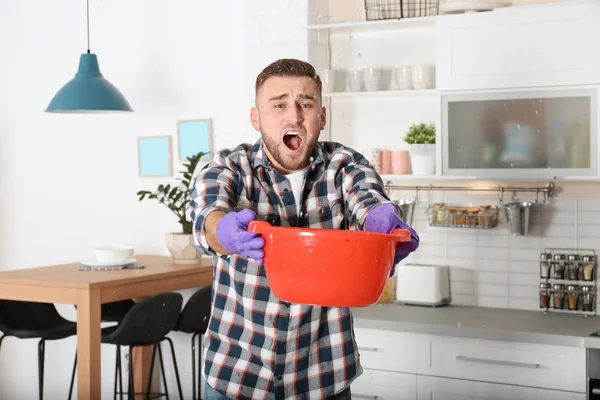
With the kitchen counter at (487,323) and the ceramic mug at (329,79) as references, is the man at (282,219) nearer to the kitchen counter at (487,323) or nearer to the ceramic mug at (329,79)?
the kitchen counter at (487,323)

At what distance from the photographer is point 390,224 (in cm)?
163

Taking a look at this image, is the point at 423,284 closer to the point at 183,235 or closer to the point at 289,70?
the point at 183,235

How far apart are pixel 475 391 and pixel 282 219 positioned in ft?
5.37

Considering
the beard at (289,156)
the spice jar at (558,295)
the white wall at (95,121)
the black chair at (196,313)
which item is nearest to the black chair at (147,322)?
the black chair at (196,313)

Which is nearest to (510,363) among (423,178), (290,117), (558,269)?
(558,269)

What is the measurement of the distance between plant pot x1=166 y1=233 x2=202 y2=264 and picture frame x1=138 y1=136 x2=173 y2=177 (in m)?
0.52

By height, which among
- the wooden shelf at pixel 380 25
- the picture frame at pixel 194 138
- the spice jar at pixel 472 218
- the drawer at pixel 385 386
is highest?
the wooden shelf at pixel 380 25

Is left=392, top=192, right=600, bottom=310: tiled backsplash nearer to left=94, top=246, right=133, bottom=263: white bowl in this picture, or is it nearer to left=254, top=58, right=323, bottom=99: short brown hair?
left=94, top=246, right=133, bottom=263: white bowl

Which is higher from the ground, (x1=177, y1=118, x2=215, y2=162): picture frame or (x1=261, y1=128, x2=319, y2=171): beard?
(x1=177, y1=118, x2=215, y2=162): picture frame

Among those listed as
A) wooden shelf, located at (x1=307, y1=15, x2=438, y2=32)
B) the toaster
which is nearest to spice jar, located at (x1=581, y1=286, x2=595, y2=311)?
the toaster

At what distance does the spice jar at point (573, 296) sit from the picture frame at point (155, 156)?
6.72ft

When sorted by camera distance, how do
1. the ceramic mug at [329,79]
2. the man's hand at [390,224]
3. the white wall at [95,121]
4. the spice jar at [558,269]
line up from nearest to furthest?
the man's hand at [390,224] → the spice jar at [558,269] → the ceramic mug at [329,79] → the white wall at [95,121]

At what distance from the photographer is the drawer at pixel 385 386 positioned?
10.9 feet

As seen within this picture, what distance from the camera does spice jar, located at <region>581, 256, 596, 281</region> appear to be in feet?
11.4
